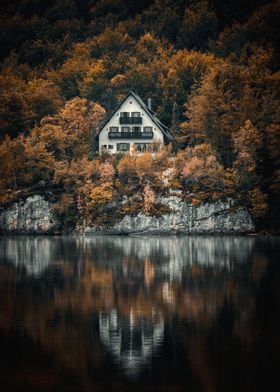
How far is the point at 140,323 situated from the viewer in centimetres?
3747

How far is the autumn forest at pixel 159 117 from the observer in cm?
10375

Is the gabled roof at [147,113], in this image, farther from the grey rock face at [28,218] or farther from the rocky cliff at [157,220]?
the grey rock face at [28,218]

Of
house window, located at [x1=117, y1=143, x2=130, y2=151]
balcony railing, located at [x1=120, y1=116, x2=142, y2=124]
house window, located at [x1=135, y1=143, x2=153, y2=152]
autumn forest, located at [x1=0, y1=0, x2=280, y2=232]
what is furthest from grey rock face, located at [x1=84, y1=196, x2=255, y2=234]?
balcony railing, located at [x1=120, y1=116, x2=142, y2=124]

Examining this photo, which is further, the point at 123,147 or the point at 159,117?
the point at 159,117

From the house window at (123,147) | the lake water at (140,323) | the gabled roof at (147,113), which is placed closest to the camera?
the lake water at (140,323)

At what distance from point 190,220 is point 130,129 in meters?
19.5

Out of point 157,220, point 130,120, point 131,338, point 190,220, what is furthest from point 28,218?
point 131,338

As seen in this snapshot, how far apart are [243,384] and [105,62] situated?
4452 inches

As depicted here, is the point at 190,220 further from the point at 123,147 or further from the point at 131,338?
the point at 131,338

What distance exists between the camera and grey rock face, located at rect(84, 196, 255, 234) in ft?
329

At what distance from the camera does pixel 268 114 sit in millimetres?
106875

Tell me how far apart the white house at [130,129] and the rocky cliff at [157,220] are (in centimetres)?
1345

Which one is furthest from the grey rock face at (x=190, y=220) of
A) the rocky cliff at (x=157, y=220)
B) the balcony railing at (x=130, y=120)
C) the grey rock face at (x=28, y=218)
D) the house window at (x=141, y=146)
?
the balcony railing at (x=130, y=120)

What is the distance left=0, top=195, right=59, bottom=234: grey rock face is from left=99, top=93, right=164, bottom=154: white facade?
13.6 m
